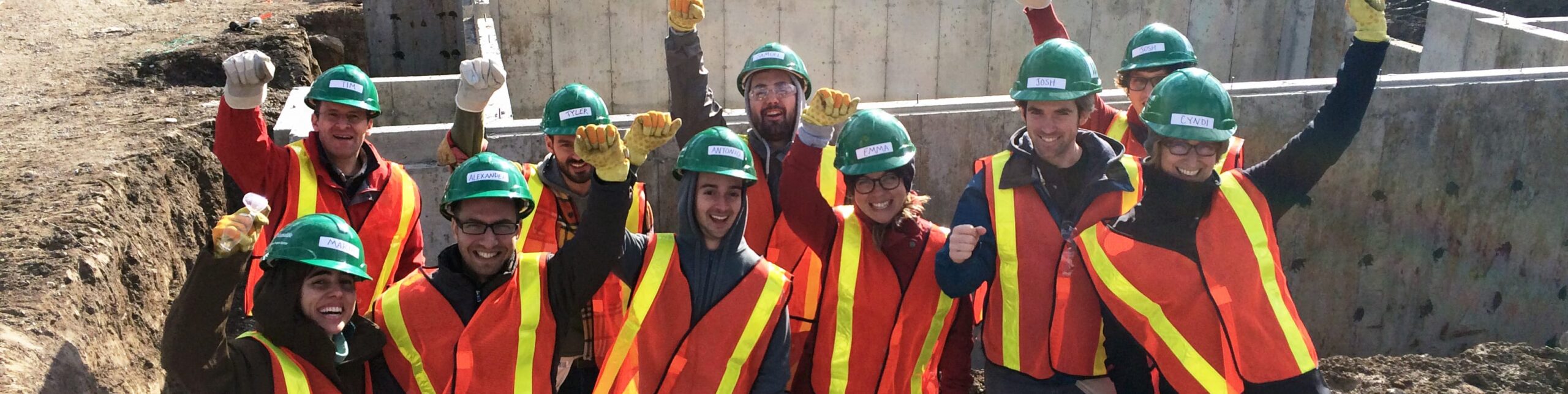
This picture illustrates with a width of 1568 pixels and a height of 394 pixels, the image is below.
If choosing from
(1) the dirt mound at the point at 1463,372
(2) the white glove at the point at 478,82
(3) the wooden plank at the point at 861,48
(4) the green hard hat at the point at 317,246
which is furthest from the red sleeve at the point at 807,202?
(3) the wooden plank at the point at 861,48

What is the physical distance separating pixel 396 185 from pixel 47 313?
6.74ft

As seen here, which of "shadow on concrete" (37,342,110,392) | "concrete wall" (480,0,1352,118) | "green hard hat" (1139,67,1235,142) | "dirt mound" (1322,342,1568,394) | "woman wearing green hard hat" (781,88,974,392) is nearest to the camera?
"green hard hat" (1139,67,1235,142)

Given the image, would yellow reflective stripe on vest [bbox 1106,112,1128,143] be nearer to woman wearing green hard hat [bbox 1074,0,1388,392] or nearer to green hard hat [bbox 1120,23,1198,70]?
green hard hat [bbox 1120,23,1198,70]

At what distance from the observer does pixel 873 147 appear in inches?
155

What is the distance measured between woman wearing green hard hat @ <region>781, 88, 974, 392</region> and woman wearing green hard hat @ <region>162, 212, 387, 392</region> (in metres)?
1.43

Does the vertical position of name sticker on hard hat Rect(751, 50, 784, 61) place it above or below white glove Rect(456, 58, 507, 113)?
above

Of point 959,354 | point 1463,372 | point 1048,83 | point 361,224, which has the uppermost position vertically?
point 1048,83

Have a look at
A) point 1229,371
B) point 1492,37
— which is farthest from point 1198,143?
point 1492,37

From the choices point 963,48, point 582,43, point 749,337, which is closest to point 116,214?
point 749,337

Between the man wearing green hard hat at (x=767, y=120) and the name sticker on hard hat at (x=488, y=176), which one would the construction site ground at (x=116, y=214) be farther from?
the man wearing green hard hat at (x=767, y=120)

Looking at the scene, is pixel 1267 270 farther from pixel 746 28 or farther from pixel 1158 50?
pixel 746 28

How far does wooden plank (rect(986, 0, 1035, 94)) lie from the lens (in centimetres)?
1242

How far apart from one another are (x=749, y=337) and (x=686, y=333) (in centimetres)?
20

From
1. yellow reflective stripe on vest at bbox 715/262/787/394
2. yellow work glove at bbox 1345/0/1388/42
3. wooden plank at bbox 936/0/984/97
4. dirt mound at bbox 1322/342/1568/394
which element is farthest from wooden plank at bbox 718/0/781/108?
yellow reflective stripe on vest at bbox 715/262/787/394
